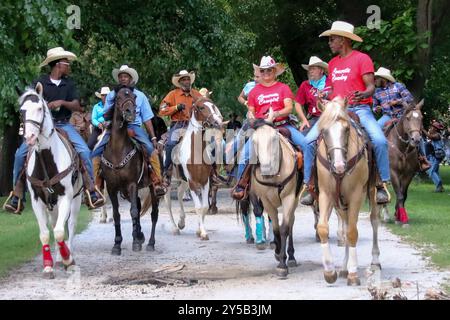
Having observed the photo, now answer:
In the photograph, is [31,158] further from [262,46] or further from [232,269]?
[262,46]

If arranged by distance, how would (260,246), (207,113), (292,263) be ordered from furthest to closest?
(207,113)
(260,246)
(292,263)

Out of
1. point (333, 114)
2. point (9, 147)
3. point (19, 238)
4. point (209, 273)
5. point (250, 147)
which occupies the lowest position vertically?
point (19, 238)

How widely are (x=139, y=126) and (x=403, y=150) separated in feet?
20.0

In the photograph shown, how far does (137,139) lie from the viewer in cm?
1516

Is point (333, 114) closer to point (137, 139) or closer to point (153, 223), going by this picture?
point (137, 139)

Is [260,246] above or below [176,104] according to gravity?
below

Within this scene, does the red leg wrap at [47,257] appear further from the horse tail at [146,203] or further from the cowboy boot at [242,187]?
the horse tail at [146,203]

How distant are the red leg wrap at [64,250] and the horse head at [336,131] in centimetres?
378

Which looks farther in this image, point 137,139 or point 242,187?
point 137,139

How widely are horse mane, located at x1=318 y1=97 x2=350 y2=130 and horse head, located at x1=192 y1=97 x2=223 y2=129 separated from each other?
5.84 m

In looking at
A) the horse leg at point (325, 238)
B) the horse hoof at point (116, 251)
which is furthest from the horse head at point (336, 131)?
the horse hoof at point (116, 251)

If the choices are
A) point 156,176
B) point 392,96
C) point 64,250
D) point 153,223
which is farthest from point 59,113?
point 392,96

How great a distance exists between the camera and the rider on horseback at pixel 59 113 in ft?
42.0
